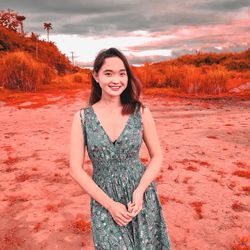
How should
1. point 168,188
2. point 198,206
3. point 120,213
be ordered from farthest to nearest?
point 168,188
point 198,206
point 120,213

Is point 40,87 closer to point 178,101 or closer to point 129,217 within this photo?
point 178,101

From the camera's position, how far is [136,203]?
6.50ft

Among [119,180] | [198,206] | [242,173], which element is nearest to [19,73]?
[242,173]

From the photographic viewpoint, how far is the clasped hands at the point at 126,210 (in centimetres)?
193

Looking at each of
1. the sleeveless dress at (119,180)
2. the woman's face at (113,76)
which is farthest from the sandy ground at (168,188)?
the woman's face at (113,76)

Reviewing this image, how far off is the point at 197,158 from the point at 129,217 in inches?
205

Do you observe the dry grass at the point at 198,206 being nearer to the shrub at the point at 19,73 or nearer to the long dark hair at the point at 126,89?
the long dark hair at the point at 126,89

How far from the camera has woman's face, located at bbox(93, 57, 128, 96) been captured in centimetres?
211

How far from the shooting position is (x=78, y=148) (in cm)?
208

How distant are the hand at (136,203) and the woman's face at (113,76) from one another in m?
0.55

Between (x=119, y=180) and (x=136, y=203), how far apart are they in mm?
198

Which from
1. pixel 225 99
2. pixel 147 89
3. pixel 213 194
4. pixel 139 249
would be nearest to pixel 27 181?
pixel 213 194

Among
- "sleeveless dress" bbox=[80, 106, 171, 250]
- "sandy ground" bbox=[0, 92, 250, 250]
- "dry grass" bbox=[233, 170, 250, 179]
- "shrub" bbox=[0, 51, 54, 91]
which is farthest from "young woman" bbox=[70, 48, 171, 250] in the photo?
"shrub" bbox=[0, 51, 54, 91]

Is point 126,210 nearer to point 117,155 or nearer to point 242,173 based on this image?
point 117,155
